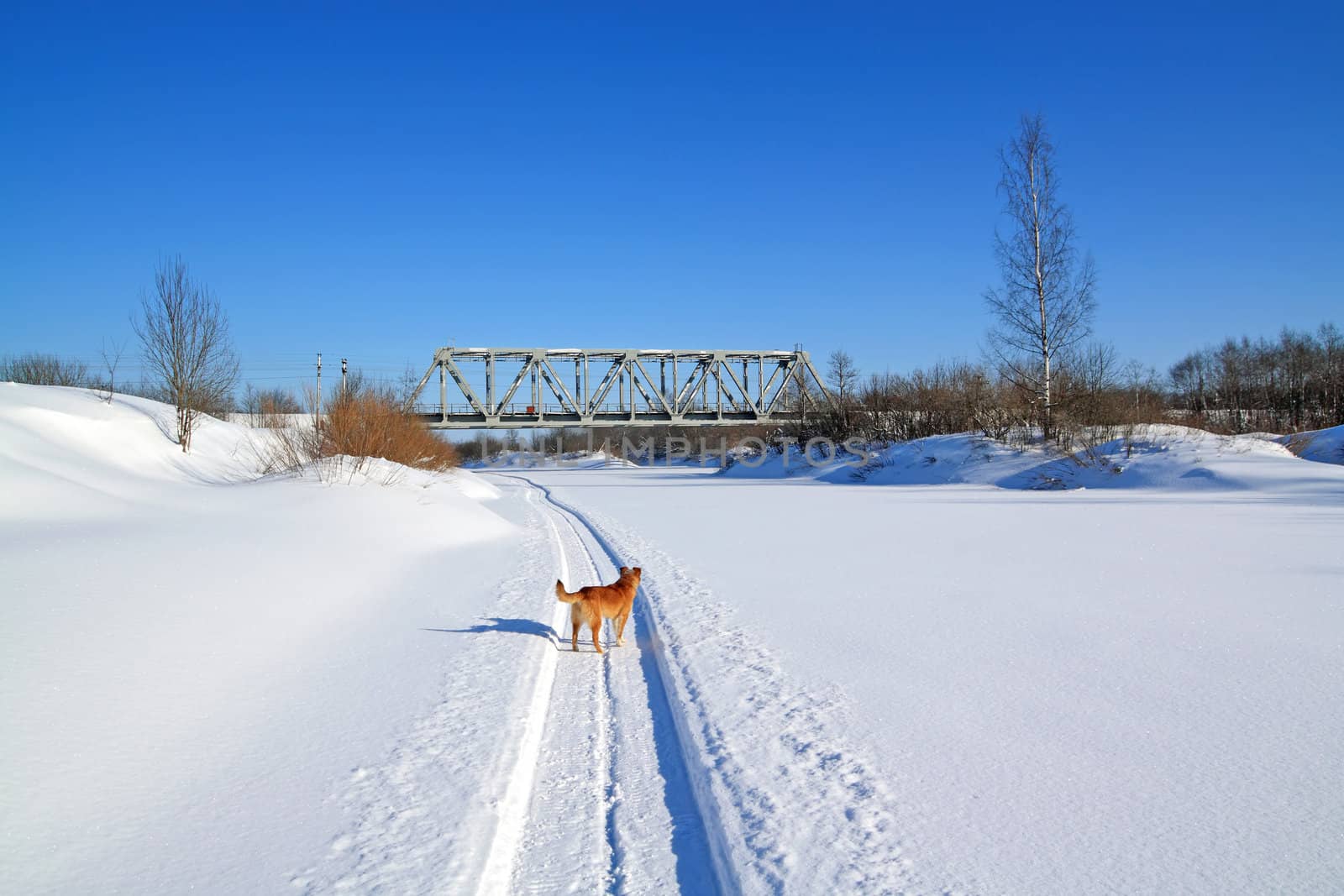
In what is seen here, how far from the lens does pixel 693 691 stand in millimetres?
→ 4621

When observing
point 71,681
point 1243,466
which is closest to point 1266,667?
point 71,681

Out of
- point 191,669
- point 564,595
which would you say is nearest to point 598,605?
point 564,595

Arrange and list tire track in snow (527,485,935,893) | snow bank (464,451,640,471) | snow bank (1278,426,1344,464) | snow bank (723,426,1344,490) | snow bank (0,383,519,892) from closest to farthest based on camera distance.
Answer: tire track in snow (527,485,935,893) → snow bank (0,383,519,892) → snow bank (723,426,1344,490) → snow bank (1278,426,1344,464) → snow bank (464,451,640,471)

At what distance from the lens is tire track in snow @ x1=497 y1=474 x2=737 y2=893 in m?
2.73

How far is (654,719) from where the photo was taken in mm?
4324

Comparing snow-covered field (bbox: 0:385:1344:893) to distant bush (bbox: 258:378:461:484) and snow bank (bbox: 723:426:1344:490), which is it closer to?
distant bush (bbox: 258:378:461:484)

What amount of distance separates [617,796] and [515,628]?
10.2ft

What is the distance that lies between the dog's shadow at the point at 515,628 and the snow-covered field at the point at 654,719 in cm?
6

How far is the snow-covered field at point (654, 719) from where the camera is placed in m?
2.72

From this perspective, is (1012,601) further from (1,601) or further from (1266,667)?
(1,601)

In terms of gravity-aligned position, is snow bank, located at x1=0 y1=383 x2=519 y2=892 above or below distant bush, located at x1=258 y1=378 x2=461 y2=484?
below

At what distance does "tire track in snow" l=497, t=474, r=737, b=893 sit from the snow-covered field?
0.8 inches

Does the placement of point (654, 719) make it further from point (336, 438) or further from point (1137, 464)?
point (1137, 464)

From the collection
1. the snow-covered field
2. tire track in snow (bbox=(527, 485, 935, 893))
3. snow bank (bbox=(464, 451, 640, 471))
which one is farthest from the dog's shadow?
snow bank (bbox=(464, 451, 640, 471))
